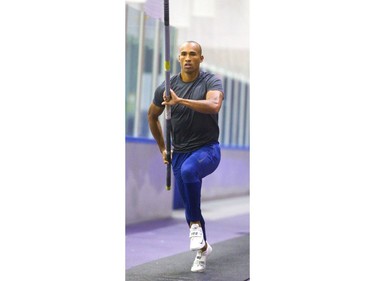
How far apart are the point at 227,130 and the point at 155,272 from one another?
13.1 metres

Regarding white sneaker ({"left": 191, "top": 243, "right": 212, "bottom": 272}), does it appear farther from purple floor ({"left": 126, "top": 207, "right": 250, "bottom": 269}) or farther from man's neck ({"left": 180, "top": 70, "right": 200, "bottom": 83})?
man's neck ({"left": 180, "top": 70, "right": 200, "bottom": 83})

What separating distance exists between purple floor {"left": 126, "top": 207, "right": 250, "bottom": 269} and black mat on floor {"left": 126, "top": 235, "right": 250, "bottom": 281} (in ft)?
0.65

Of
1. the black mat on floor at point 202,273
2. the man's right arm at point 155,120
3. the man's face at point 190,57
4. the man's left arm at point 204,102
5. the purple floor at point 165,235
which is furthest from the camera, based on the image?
the purple floor at point 165,235

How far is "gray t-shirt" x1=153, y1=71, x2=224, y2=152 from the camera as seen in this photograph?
5.00 meters

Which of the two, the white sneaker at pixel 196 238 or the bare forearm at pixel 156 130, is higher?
the bare forearm at pixel 156 130

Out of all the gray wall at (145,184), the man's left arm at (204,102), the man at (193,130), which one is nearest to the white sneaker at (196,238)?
the man at (193,130)

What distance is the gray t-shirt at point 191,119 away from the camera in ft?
16.4

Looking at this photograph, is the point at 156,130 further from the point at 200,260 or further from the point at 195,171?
the point at 200,260

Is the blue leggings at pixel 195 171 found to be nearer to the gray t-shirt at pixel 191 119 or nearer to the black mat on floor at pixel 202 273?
the gray t-shirt at pixel 191 119
